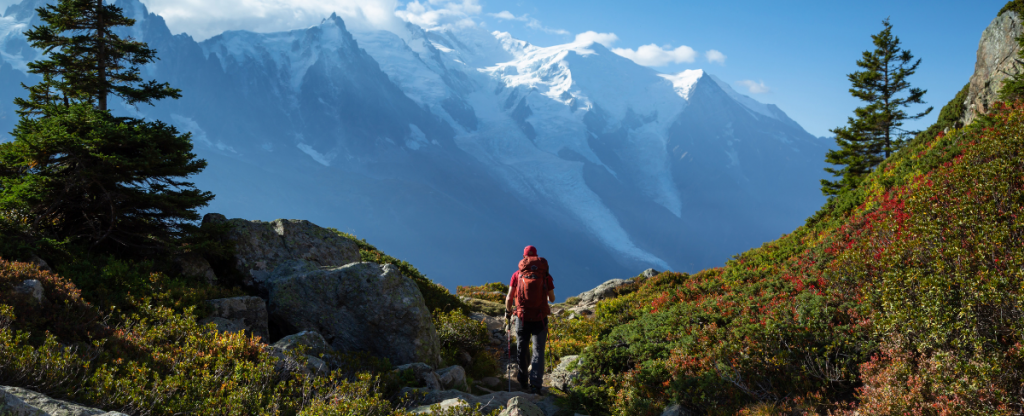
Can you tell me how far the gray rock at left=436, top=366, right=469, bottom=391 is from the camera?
8.41 metres

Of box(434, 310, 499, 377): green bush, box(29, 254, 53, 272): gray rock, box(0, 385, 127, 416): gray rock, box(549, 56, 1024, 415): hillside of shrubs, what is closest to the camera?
box(0, 385, 127, 416): gray rock

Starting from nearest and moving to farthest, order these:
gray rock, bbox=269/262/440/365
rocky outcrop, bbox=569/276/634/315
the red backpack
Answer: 1. the red backpack
2. gray rock, bbox=269/262/440/365
3. rocky outcrop, bbox=569/276/634/315

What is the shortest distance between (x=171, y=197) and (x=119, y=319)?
403 cm

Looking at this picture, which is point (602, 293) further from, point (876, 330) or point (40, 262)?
point (40, 262)

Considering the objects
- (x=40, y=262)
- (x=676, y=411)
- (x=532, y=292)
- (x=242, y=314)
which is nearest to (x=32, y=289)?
(x=40, y=262)

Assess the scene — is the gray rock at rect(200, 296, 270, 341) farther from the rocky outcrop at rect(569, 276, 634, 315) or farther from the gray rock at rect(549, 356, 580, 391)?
the rocky outcrop at rect(569, 276, 634, 315)

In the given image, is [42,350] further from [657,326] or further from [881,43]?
[881,43]

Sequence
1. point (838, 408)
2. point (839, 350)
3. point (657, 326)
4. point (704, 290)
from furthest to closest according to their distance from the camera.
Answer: point (704, 290) < point (657, 326) < point (839, 350) < point (838, 408)

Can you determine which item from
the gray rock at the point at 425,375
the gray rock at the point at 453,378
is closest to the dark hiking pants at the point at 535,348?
the gray rock at the point at 453,378

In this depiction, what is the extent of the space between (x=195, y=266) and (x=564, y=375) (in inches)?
353

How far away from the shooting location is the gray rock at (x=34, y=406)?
12.9 feet

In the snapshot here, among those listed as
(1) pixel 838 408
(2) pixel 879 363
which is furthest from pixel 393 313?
(2) pixel 879 363

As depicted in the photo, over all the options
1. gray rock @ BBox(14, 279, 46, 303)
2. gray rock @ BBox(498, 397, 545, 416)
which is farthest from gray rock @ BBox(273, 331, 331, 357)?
gray rock @ BBox(14, 279, 46, 303)

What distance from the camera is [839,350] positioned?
7434mm
